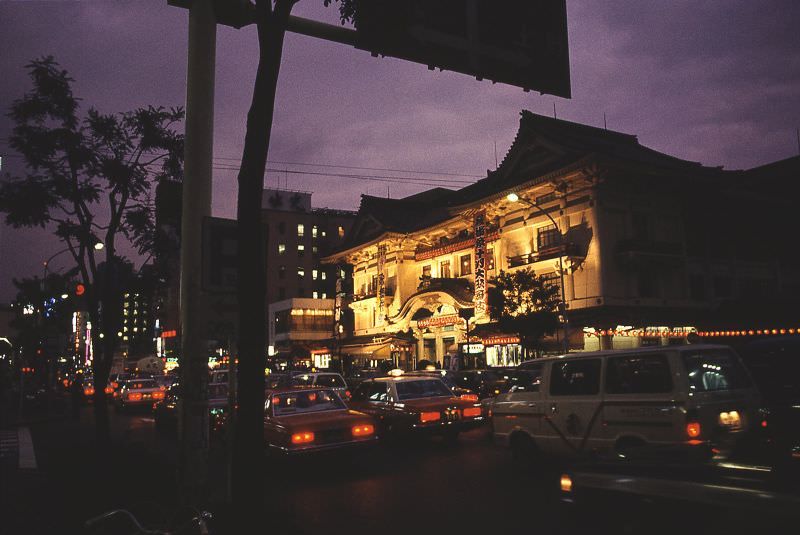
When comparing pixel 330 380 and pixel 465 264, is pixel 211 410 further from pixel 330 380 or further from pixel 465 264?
pixel 465 264

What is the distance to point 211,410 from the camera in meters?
16.3

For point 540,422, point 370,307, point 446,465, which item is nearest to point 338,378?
point 446,465

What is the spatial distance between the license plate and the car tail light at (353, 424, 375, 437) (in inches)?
239

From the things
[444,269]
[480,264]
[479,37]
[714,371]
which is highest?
[444,269]

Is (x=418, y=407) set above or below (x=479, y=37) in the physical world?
below

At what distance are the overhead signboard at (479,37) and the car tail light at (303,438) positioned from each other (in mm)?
7314

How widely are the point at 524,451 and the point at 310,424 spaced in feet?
12.6

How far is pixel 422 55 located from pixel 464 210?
35031 millimetres

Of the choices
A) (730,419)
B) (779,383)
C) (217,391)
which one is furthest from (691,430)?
(217,391)

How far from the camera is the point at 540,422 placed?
411 inches

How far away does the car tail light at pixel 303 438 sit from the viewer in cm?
1121

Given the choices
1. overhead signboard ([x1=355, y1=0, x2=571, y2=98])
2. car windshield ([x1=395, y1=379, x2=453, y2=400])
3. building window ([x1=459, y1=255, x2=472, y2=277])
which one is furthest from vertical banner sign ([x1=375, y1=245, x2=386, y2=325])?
overhead signboard ([x1=355, y1=0, x2=571, y2=98])

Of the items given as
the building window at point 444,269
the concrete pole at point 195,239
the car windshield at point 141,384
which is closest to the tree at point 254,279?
the concrete pole at point 195,239

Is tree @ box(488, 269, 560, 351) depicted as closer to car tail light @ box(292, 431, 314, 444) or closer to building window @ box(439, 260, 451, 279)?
building window @ box(439, 260, 451, 279)
